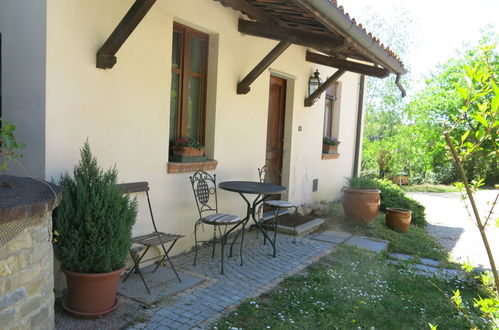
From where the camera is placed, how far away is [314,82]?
7.48 meters

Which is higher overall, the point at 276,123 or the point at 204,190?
the point at 276,123

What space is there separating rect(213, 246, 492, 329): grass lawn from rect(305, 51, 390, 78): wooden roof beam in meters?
3.29

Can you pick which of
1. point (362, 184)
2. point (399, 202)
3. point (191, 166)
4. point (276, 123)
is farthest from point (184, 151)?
point (399, 202)

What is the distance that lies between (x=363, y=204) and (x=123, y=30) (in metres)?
5.01

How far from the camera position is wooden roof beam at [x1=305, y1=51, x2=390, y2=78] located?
6711 mm

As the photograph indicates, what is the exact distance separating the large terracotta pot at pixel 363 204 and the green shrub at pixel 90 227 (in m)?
4.83

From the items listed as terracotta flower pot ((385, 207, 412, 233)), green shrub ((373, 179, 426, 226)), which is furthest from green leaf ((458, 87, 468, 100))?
green shrub ((373, 179, 426, 226))

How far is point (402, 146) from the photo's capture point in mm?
15914

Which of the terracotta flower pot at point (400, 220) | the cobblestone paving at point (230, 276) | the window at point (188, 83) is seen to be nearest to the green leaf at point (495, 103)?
the cobblestone paving at point (230, 276)

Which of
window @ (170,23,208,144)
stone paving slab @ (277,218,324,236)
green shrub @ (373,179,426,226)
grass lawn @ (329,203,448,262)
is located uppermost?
window @ (170,23,208,144)

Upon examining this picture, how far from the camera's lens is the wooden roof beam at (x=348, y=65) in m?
6.71

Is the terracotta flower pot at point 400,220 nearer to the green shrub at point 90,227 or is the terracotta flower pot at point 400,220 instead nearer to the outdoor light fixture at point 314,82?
the outdoor light fixture at point 314,82

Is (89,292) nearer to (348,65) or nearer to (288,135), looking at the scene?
(288,135)

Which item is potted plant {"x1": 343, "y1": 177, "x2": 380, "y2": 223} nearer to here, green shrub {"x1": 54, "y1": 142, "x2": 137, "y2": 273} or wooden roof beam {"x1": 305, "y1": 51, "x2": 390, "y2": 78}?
wooden roof beam {"x1": 305, "y1": 51, "x2": 390, "y2": 78}
